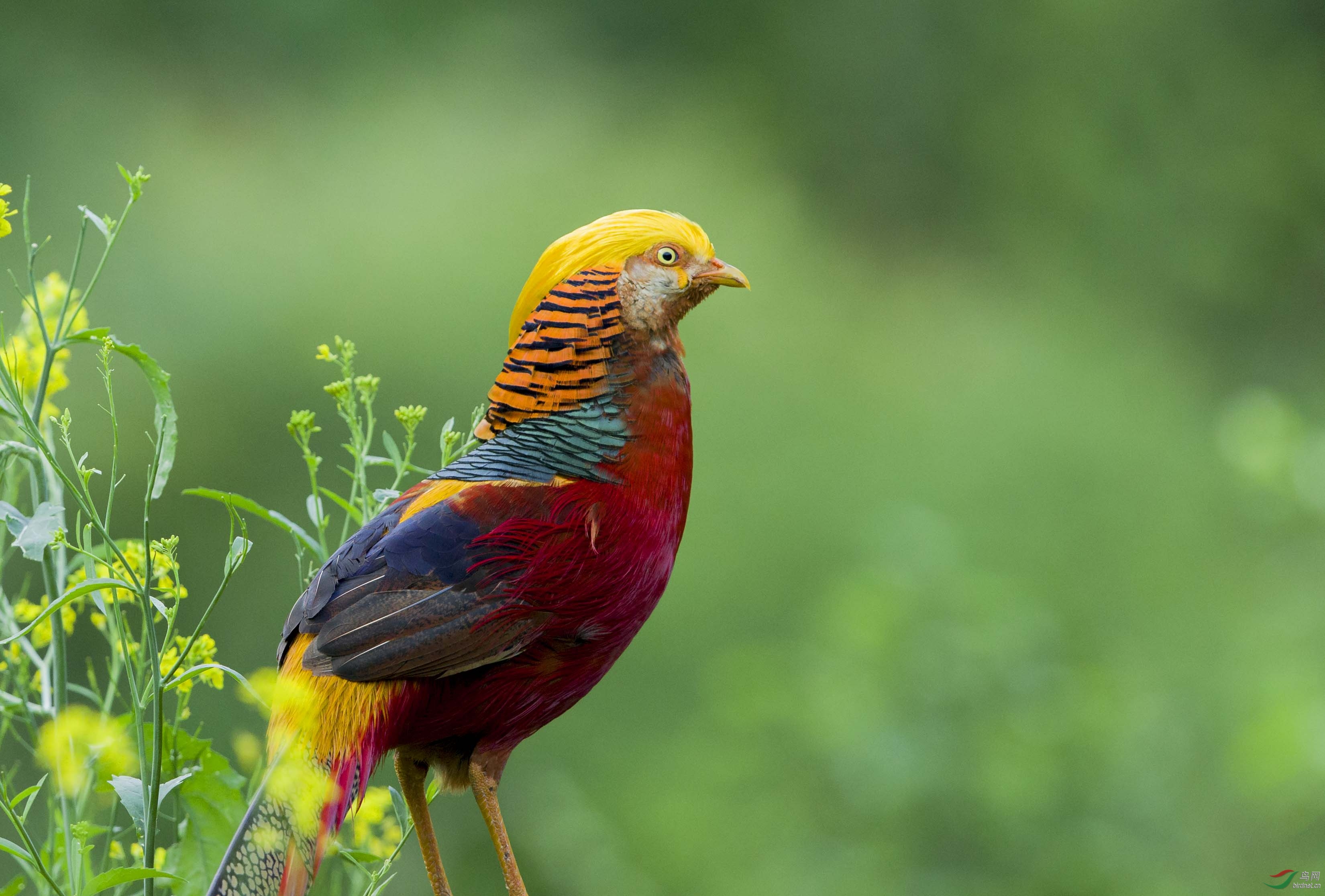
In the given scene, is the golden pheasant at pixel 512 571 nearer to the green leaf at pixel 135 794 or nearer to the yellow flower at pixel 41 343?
the green leaf at pixel 135 794

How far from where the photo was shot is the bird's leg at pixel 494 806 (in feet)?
2.29

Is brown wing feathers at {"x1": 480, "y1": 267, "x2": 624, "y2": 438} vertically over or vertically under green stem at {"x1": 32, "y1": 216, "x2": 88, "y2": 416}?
over

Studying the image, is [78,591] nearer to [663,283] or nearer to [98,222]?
[98,222]

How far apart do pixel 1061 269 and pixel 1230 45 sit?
0.93 m

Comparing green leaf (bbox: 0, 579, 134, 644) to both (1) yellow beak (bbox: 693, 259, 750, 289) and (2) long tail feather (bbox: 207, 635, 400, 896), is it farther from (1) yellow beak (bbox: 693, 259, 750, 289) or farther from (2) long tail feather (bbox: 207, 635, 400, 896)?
(1) yellow beak (bbox: 693, 259, 750, 289)

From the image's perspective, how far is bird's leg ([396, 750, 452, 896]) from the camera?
73 cm

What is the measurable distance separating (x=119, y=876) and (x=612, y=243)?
0.45m

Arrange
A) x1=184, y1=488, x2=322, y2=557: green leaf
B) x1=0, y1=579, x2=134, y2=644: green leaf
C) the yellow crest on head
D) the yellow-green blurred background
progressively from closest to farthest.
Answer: x1=0, y1=579, x2=134, y2=644: green leaf, x1=184, y1=488, x2=322, y2=557: green leaf, the yellow crest on head, the yellow-green blurred background

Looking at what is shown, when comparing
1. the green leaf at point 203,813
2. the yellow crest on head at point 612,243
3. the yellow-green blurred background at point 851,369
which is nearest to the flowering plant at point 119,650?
the green leaf at point 203,813

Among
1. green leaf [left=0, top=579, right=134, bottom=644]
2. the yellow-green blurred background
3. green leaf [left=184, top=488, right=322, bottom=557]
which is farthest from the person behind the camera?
the yellow-green blurred background

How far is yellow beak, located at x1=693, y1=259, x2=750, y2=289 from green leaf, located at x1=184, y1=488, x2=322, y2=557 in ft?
0.96

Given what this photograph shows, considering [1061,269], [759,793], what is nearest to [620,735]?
[759,793]

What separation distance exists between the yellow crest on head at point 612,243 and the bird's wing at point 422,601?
153 millimetres

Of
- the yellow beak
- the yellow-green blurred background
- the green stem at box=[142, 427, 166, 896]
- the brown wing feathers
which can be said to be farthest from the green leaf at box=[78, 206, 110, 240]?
the yellow-green blurred background
